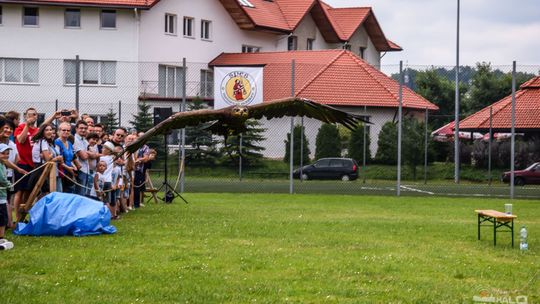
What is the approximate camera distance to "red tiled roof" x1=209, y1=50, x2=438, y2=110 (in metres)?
32.6

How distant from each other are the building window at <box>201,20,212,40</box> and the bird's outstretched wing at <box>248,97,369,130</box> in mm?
36073

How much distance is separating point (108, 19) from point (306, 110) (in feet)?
109

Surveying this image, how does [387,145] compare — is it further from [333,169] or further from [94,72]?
[94,72]

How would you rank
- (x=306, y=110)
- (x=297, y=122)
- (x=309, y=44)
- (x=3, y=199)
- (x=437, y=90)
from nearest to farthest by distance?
(x=3, y=199), (x=306, y=110), (x=297, y=122), (x=309, y=44), (x=437, y=90)

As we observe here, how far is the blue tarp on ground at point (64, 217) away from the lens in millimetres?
13805

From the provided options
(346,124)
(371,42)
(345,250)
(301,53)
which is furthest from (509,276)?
(371,42)

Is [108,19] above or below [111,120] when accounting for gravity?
above

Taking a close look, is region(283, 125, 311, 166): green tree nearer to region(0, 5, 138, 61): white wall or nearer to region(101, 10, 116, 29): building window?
region(0, 5, 138, 61): white wall

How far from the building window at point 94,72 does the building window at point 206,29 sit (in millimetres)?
9298

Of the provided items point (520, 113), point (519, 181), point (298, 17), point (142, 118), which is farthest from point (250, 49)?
point (520, 113)

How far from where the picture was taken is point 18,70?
133 feet

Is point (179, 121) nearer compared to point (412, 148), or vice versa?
point (179, 121)

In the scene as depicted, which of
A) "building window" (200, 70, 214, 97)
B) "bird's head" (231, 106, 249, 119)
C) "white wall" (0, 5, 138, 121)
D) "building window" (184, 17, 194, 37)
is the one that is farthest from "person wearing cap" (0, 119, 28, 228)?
"building window" (184, 17, 194, 37)

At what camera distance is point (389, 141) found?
3073 centimetres
